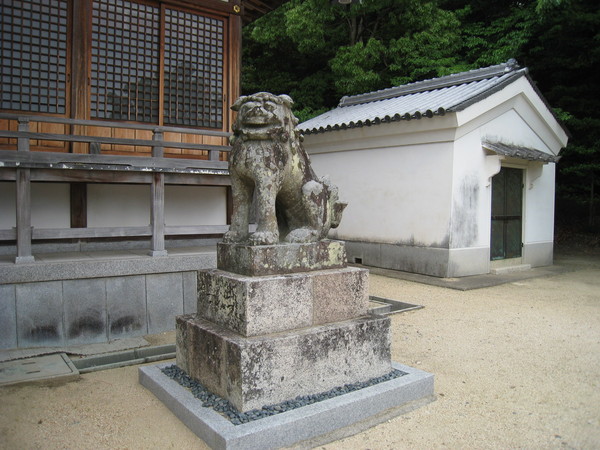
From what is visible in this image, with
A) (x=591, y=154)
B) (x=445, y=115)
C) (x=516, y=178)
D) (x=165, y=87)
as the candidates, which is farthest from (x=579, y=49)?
(x=165, y=87)

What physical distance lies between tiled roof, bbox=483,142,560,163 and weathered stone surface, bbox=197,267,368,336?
274 inches

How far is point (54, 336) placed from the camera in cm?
567

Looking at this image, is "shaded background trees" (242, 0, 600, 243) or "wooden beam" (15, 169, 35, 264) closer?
"wooden beam" (15, 169, 35, 264)

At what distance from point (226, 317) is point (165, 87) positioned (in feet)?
19.0

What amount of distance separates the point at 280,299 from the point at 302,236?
664 millimetres

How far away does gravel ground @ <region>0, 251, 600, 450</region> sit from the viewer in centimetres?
324

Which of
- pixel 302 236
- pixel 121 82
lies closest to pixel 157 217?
pixel 121 82

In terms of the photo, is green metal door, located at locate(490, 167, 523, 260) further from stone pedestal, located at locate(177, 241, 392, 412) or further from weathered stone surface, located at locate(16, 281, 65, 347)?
weathered stone surface, located at locate(16, 281, 65, 347)

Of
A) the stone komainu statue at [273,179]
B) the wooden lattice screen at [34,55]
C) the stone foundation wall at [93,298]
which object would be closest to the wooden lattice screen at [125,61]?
the wooden lattice screen at [34,55]

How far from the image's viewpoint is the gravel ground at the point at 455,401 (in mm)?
3244

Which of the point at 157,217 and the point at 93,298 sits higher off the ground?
the point at 157,217

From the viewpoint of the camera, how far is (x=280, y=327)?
3512 mm

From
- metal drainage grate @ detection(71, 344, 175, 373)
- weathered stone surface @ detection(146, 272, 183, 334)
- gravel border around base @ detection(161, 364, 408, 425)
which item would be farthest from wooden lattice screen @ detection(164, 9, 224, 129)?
gravel border around base @ detection(161, 364, 408, 425)

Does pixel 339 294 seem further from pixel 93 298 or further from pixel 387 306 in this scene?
pixel 93 298
